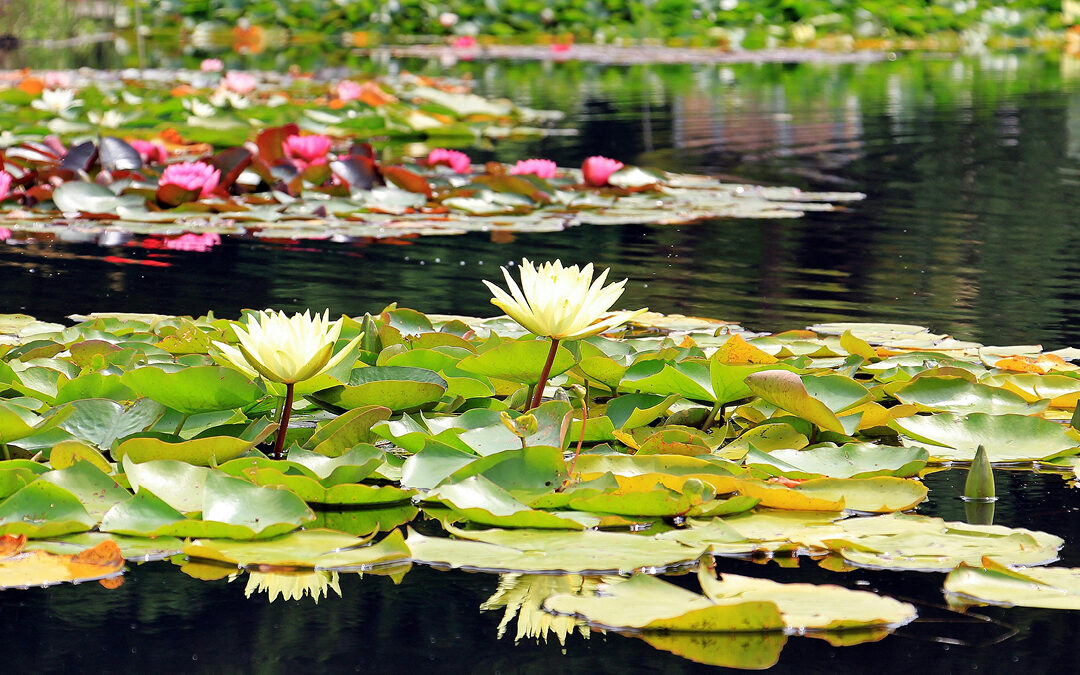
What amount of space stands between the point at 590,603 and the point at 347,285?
212 centimetres

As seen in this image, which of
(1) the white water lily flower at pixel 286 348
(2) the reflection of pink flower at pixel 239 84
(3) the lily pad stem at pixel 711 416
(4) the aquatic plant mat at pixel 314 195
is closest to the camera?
(1) the white water lily flower at pixel 286 348

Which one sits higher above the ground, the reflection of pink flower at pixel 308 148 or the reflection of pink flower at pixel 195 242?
the reflection of pink flower at pixel 308 148

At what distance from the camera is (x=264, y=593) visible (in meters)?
1.46

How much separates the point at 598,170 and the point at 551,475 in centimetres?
329

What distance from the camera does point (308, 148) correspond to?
4.92 m

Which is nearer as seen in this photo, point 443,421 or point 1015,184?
point 443,421

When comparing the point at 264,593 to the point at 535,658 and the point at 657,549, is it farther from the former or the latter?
the point at 657,549

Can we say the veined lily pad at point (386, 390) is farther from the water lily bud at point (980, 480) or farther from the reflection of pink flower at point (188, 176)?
the reflection of pink flower at point (188, 176)

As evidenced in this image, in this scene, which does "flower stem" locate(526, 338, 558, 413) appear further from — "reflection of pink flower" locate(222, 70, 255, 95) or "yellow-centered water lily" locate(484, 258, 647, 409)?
"reflection of pink flower" locate(222, 70, 255, 95)

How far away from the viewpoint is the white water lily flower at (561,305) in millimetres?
1790

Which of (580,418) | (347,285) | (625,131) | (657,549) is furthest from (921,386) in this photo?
(625,131)

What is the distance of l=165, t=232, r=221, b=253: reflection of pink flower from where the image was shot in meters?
4.04

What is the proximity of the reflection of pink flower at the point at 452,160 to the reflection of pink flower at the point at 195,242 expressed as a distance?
39.6 inches

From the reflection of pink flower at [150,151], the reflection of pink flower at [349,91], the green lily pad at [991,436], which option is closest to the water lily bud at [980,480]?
the green lily pad at [991,436]
